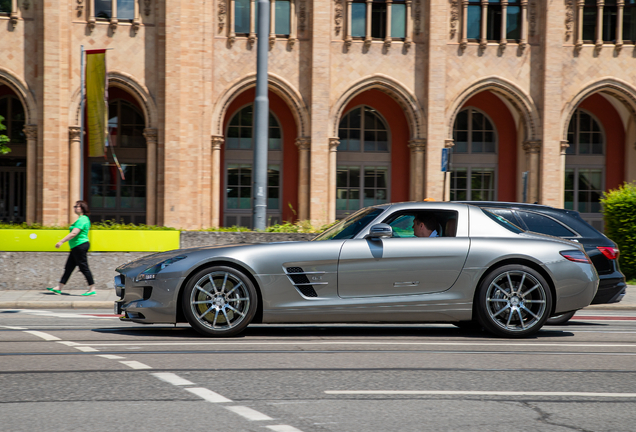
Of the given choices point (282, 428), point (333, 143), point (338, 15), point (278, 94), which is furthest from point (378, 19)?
point (282, 428)

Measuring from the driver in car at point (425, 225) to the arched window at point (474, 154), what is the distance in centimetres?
2235

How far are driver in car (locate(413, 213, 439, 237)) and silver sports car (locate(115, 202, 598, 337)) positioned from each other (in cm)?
1

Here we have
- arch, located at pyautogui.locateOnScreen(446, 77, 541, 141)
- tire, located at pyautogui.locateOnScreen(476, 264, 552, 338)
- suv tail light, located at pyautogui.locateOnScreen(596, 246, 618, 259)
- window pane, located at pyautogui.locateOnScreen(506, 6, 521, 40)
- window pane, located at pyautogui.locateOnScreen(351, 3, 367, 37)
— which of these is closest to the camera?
tire, located at pyautogui.locateOnScreen(476, 264, 552, 338)

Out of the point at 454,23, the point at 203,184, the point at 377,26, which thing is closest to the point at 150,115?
the point at 203,184

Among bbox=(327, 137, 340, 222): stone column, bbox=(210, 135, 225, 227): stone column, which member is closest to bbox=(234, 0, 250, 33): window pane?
bbox=(210, 135, 225, 227): stone column

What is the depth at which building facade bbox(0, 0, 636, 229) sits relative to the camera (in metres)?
24.3

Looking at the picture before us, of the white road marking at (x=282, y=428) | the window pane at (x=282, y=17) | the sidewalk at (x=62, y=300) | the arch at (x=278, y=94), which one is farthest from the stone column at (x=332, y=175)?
the white road marking at (x=282, y=428)

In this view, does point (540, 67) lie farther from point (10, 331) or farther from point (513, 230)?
point (10, 331)

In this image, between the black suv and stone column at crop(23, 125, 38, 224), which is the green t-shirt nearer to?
the black suv

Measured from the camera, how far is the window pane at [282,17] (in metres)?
25.8

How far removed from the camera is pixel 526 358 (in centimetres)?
610

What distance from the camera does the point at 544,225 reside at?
955 cm

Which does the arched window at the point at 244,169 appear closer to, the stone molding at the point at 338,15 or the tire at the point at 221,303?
the stone molding at the point at 338,15

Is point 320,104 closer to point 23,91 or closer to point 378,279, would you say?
point 23,91
